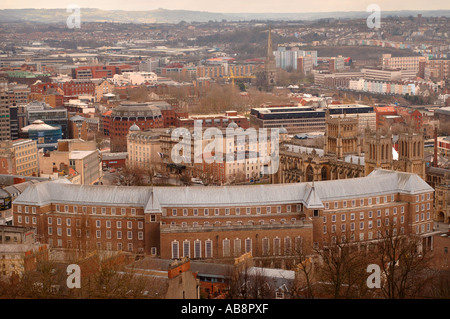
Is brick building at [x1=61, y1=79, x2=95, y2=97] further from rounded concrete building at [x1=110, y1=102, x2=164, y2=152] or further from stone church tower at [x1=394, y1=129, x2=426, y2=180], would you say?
stone church tower at [x1=394, y1=129, x2=426, y2=180]

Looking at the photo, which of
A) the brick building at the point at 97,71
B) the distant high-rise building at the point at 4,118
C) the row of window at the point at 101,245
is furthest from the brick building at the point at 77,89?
the row of window at the point at 101,245

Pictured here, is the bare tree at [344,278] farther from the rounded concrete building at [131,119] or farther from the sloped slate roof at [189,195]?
the rounded concrete building at [131,119]

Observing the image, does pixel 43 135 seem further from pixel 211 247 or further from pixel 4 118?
pixel 211 247

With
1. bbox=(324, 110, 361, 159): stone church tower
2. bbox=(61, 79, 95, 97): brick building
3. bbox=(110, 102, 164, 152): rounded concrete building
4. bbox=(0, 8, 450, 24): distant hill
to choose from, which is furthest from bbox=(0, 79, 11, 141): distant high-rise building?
bbox=(0, 8, 450, 24): distant hill

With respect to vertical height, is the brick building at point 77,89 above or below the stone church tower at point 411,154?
below

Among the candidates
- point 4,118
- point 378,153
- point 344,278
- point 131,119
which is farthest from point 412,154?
point 4,118

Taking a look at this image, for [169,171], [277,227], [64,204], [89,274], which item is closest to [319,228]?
[277,227]
